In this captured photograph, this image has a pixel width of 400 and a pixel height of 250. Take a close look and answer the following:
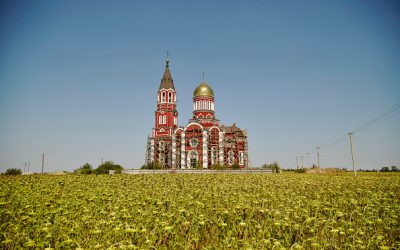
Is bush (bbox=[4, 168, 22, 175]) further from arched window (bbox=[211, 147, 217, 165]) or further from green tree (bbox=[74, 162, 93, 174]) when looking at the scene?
arched window (bbox=[211, 147, 217, 165])

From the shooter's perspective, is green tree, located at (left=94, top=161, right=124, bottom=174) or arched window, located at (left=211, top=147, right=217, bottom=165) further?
arched window, located at (left=211, top=147, right=217, bottom=165)

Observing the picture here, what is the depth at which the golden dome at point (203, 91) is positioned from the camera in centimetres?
6166

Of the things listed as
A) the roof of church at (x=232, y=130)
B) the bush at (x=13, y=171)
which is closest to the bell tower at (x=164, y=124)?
the roof of church at (x=232, y=130)

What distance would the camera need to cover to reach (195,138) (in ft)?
180

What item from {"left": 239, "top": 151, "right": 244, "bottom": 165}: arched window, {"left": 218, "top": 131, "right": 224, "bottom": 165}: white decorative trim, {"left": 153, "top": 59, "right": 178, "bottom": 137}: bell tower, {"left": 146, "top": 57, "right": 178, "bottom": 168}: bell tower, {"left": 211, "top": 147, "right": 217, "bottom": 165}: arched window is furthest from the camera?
{"left": 153, "top": 59, "right": 178, "bottom": 137}: bell tower

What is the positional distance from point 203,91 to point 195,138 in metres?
12.6

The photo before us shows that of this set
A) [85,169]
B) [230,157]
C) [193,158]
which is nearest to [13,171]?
[85,169]

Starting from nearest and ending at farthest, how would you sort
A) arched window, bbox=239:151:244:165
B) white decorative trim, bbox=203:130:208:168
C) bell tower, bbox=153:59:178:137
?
white decorative trim, bbox=203:130:208:168
arched window, bbox=239:151:244:165
bell tower, bbox=153:59:178:137

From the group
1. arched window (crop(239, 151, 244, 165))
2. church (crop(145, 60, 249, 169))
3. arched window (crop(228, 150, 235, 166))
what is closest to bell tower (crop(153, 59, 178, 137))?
church (crop(145, 60, 249, 169))

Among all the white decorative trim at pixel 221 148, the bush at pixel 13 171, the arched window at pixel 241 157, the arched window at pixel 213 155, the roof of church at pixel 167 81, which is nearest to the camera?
the bush at pixel 13 171

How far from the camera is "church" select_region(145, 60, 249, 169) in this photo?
178 ft

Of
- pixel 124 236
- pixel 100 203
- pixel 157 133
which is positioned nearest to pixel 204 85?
pixel 157 133

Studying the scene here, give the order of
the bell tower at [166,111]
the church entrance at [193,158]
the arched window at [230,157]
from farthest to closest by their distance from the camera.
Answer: the bell tower at [166,111]
the arched window at [230,157]
the church entrance at [193,158]

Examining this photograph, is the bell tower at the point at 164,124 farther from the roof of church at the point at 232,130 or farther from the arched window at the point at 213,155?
the roof of church at the point at 232,130
